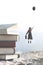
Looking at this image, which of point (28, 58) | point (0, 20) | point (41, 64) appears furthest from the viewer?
point (0, 20)

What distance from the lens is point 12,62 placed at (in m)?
0.91

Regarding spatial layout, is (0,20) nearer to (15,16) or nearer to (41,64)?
(15,16)

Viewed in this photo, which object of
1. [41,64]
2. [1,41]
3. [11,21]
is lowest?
[41,64]

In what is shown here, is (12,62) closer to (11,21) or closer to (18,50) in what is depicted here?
(18,50)

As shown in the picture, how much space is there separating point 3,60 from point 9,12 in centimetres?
36

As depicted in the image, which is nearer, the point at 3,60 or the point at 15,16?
the point at 3,60

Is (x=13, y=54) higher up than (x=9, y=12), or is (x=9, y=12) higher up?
(x=9, y=12)

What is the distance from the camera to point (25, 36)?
113cm

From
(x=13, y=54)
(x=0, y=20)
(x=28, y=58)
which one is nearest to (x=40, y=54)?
(x=28, y=58)

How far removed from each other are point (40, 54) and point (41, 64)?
0.67 feet

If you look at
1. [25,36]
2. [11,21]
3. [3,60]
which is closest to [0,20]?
[11,21]

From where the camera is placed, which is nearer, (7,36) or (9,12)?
(7,36)

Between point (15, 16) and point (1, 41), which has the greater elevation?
point (15, 16)

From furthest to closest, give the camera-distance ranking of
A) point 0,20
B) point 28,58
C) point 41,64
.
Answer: point 0,20 < point 28,58 < point 41,64
